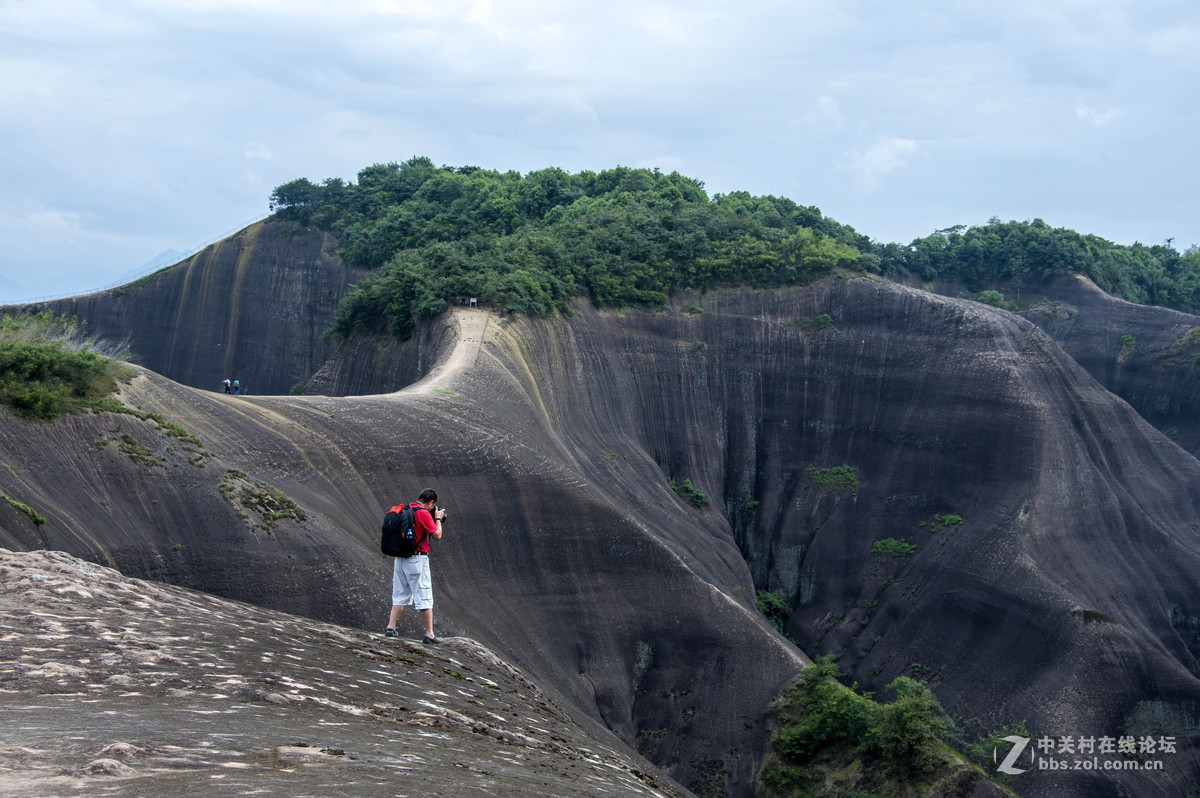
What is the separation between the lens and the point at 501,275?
3450cm

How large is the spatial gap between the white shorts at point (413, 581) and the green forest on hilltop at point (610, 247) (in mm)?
21558

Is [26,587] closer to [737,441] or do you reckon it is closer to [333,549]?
[333,549]

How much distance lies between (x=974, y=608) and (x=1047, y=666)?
3274 millimetres

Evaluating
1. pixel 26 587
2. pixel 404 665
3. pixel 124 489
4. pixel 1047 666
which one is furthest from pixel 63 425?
pixel 1047 666

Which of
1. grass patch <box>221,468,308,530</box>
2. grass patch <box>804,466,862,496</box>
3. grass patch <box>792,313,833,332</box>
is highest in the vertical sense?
grass patch <box>792,313,833,332</box>

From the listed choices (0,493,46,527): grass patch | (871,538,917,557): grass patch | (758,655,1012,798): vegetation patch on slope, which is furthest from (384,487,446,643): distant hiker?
(871,538,917,557): grass patch

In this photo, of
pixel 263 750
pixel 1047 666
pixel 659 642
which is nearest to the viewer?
pixel 263 750

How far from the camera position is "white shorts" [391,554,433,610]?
11.7m

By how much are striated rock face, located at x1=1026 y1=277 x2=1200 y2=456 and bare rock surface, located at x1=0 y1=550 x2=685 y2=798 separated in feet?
167

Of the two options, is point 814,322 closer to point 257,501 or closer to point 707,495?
point 707,495

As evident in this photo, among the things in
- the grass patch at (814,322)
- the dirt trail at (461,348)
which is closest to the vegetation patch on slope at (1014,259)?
the grass patch at (814,322)

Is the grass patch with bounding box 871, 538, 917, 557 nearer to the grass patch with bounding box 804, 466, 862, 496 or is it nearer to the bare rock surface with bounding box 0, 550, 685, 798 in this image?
the grass patch with bounding box 804, 466, 862, 496

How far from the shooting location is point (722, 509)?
3744cm

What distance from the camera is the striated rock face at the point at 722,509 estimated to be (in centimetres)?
1557
